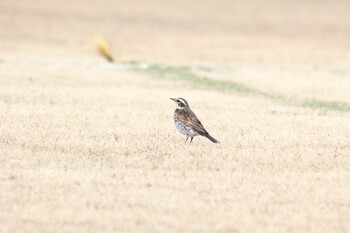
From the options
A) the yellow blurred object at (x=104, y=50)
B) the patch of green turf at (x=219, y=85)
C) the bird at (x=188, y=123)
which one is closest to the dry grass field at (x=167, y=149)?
the patch of green turf at (x=219, y=85)

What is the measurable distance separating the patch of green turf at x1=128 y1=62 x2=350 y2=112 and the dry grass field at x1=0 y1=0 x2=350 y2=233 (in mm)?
63

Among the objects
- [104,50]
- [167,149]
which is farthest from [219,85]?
[167,149]

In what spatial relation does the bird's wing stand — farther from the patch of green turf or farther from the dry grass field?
the patch of green turf

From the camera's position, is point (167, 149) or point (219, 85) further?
point (219, 85)

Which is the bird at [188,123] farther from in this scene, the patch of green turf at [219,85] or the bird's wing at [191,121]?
the patch of green turf at [219,85]

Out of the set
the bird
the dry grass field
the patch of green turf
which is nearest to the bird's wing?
the bird

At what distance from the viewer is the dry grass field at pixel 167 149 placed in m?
11.3

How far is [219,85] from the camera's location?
112 feet

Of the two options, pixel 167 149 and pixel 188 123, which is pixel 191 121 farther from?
pixel 167 149

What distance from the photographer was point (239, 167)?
48.2 feet

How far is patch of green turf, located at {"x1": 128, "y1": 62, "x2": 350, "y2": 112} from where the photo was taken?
88.4 ft

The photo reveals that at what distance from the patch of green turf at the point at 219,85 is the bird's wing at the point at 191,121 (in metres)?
9.84

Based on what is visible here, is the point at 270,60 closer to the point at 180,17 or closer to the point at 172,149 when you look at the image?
the point at 180,17

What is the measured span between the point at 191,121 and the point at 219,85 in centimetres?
1810
